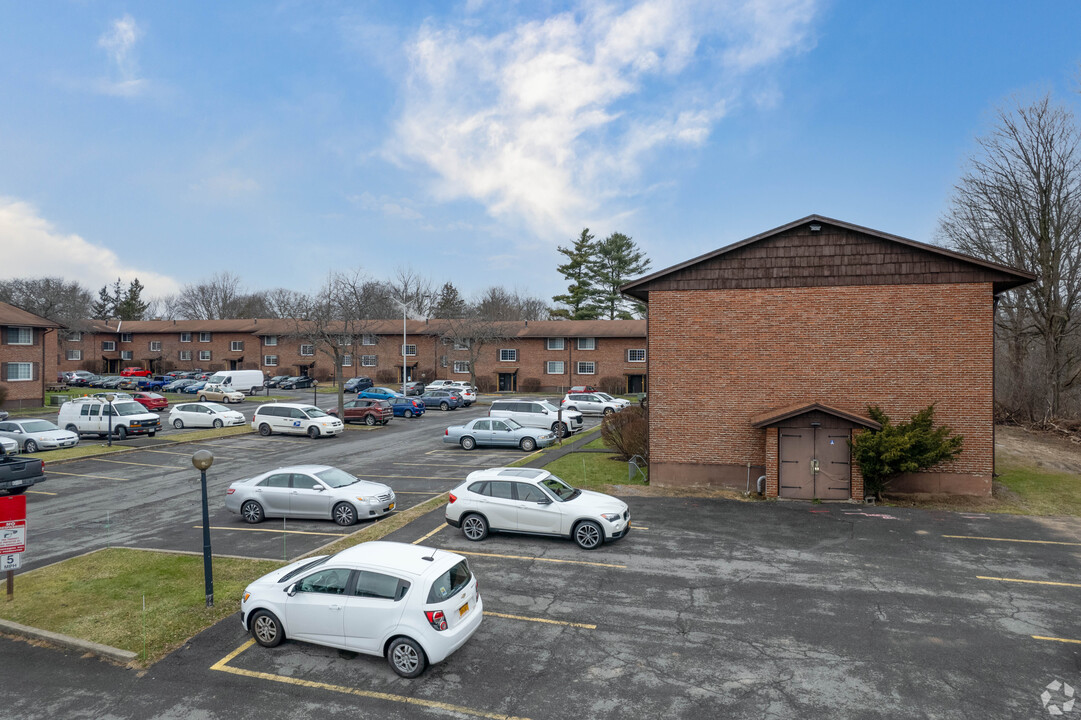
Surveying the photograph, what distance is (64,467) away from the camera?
79.4ft

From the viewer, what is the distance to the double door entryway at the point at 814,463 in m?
18.1

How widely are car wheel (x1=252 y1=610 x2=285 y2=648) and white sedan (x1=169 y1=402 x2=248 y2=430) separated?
29.7 metres

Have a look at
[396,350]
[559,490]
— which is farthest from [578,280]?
[559,490]

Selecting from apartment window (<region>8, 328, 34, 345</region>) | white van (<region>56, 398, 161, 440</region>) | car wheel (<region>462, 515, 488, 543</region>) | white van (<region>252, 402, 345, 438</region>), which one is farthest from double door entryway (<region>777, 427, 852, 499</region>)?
apartment window (<region>8, 328, 34, 345</region>)

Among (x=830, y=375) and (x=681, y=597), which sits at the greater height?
(x=830, y=375)

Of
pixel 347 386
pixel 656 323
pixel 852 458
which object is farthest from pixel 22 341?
pixel 852 458

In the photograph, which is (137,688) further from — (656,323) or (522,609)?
(656,323)

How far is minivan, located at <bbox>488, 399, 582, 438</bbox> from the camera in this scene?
31328 mm

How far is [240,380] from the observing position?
5553 centimetres

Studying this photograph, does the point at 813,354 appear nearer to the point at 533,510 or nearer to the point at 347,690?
the point at 533,510

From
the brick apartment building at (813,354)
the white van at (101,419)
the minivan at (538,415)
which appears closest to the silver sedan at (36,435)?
the white van at (101,419)

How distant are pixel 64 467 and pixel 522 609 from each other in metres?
23.4

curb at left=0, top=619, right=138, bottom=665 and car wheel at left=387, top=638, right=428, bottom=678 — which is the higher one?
car wheel at left=387, top=638, right=428, bottom=678

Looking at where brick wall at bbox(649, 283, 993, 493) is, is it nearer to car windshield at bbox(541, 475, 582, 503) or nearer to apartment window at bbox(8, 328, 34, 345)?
car windshield at bbox(541, 475, 582, 503)
